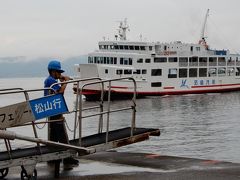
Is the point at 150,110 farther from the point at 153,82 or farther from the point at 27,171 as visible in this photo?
the point at 27,171

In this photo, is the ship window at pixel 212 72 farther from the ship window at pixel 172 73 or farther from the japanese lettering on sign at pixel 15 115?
the japanese lettering on sign at pixel 15 115

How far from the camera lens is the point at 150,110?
43594 millimetres

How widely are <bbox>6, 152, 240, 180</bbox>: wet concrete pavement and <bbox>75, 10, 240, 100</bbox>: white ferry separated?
43.9 meters

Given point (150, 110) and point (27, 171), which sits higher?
point (27, 171)

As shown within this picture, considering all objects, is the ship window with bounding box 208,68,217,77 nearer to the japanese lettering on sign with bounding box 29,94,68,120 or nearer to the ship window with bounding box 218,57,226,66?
the ship window with bounding box 218,57,226,66

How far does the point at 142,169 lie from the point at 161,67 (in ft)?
164

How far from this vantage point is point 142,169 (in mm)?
8609

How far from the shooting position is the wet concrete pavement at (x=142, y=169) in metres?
8.00

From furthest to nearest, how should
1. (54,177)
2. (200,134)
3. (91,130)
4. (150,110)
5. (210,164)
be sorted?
(150,110), (91,130), (200,134), (210,164), (54,177)

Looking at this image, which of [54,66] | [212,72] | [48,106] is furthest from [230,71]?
[48,106]

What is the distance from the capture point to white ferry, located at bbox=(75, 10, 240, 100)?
179 ft

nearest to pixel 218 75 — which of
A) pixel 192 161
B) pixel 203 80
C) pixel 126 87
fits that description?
pixel 203 80

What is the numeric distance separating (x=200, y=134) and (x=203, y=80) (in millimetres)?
38861

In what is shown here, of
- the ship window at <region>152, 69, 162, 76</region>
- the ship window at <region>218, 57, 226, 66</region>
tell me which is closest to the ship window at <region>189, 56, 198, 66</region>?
the ship window at <region>218, 57, 226, 66</region>
